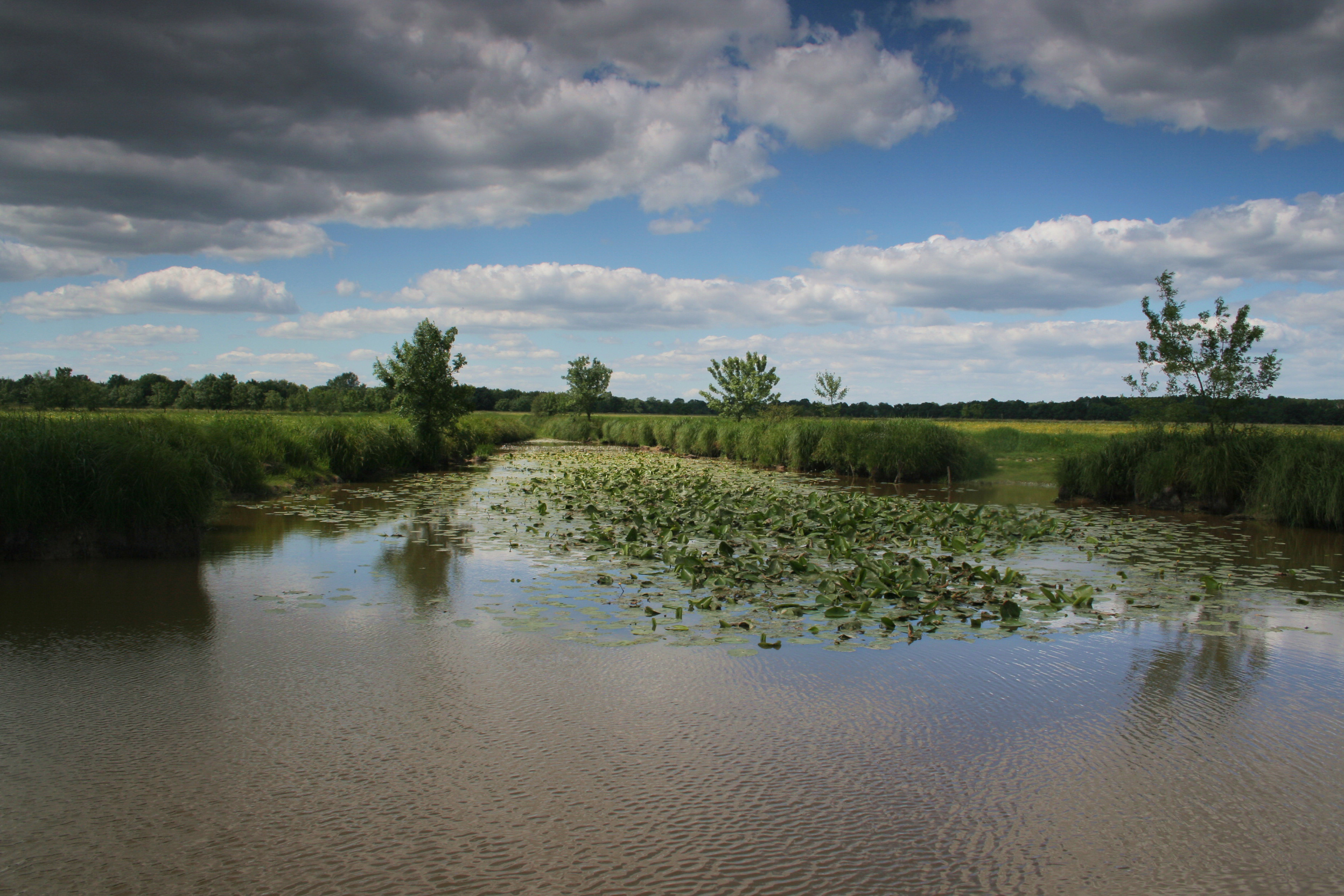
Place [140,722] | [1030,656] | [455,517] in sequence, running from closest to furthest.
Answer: [140,722] → [1030,656] → [455,517]

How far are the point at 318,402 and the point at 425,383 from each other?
90.4ft

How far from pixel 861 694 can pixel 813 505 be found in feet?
30.3

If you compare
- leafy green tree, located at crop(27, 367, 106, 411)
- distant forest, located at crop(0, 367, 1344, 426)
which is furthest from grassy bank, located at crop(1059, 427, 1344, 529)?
leafy green tree, located at crop(27, 367, 106, 411)

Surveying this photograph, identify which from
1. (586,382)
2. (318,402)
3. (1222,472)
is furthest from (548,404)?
(1222,472)

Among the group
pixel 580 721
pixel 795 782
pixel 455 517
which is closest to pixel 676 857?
pixel 795 782

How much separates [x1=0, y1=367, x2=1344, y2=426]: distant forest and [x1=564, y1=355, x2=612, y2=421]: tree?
3.24m

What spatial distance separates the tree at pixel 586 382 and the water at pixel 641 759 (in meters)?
53.9

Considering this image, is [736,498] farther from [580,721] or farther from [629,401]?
[629,401]

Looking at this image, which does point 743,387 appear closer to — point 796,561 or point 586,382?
point 586,382

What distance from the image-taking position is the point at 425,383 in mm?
23328

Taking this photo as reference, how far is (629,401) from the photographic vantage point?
383 ft

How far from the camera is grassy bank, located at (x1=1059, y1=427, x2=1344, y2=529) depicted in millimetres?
12398

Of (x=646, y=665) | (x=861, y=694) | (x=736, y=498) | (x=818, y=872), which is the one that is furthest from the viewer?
(x=736, y=498)

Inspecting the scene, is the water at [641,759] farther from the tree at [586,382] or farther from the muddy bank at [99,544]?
the tree at [586,382]
